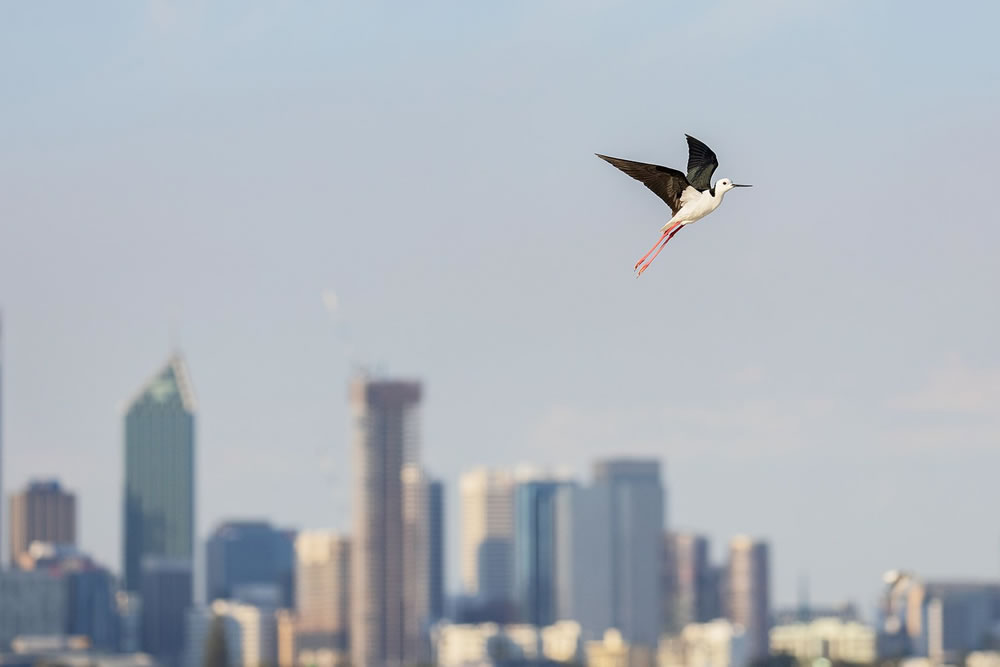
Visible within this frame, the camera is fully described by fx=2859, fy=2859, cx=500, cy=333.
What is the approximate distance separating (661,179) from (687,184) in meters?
0.54

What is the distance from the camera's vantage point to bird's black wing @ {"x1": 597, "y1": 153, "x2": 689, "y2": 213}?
36.6 m

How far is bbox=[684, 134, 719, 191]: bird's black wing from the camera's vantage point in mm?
36281

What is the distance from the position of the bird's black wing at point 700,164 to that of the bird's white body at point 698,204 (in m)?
0.14

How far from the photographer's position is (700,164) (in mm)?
36438

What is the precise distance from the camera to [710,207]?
3544 cm

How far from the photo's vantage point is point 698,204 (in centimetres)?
3578

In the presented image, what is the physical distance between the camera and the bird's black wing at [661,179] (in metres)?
36.6

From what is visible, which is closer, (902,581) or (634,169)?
(634,169)

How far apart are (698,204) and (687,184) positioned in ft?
2.46

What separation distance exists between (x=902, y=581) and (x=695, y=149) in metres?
66.4

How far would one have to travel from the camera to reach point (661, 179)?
36906mm

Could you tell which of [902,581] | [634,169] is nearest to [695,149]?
[634,169]

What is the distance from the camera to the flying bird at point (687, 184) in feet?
117

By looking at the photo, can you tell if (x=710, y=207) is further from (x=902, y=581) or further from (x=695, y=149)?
(x=902, y=581)
